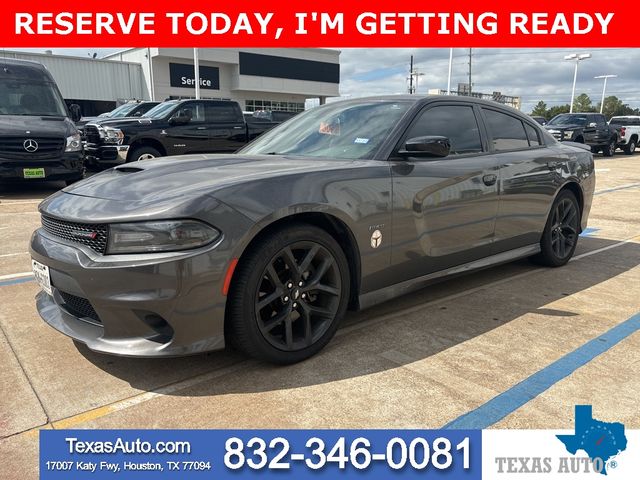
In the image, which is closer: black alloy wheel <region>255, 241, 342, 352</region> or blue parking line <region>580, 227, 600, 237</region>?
black alloy wheel <region>255, 241, 342, 352</region>

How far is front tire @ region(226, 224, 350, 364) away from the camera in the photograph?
2.60 m

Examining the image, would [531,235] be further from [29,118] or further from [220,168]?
[29,118]

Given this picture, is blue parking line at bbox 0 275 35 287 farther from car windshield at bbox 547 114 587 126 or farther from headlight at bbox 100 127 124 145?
car windshield at bbox 547 114 587 126

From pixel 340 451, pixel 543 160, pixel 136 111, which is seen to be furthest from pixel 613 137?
pixel 340 451

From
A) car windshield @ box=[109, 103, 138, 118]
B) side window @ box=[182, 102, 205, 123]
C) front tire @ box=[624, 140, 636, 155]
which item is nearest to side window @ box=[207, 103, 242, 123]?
side window @ box=[182, 102, 205, 123]

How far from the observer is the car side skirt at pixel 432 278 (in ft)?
10.7

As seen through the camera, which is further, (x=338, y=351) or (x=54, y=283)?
(x=338, y=351)

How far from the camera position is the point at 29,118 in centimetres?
883

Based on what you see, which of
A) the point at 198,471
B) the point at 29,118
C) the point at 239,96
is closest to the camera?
the point at 198,471

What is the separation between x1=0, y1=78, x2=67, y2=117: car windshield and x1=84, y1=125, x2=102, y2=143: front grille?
91 centimetres

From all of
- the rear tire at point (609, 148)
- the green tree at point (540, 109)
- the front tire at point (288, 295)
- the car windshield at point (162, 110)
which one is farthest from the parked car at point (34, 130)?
the green tree at point (540, 109)

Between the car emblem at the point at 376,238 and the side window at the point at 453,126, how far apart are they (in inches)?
29.8

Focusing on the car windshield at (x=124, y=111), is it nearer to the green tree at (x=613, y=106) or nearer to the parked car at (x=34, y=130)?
the parked car at (x=34, y=130)

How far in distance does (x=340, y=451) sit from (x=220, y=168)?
1679 mm
